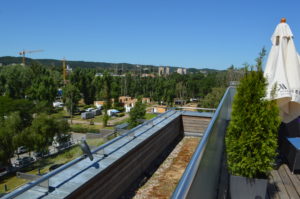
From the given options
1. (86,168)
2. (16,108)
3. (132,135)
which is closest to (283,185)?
(132,135)

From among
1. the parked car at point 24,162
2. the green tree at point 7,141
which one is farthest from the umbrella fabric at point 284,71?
the parked car at point 24,162

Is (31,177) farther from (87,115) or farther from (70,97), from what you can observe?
(70,97)

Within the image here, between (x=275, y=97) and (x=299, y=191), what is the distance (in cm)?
124

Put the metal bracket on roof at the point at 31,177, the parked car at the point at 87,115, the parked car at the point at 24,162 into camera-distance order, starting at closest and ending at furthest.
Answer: the metal bracket on roof at the point at 31,177
the parked car at the point at 24,162
the parked car at the point at 87,115

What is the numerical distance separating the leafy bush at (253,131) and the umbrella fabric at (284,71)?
411mm

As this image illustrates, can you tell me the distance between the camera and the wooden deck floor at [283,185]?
9.29ft

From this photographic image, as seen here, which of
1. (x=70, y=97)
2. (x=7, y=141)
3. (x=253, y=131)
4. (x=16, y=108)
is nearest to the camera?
(x=253, y=131)

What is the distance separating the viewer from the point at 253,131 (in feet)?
8.52

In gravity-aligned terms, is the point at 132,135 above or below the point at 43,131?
above

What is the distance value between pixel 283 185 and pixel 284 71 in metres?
1.56

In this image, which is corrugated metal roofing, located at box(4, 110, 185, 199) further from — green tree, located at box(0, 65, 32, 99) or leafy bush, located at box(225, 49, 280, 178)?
green tree, located at box(0, 65, 32, 99)

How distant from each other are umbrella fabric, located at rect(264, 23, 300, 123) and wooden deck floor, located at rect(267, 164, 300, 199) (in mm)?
863

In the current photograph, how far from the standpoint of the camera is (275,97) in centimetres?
295

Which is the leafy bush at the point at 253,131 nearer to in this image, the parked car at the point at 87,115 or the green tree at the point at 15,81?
the parked car at the point at 87,115
